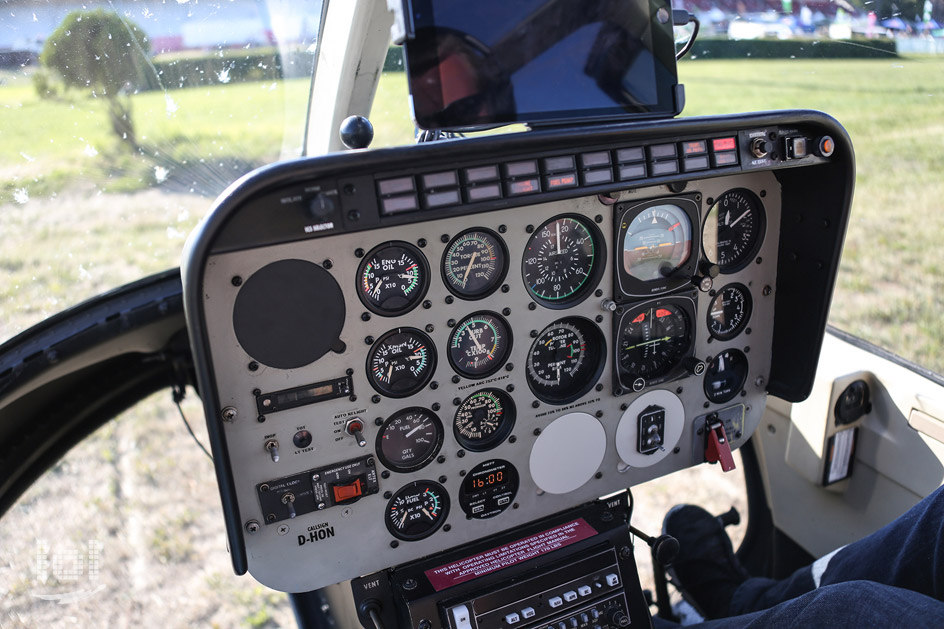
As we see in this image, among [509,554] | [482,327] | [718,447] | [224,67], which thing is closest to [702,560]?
[718,447]

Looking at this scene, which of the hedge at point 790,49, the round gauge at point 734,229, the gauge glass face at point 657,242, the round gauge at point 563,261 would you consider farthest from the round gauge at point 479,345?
the hedge at point 790,49

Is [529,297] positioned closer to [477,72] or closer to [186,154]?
[477,72]

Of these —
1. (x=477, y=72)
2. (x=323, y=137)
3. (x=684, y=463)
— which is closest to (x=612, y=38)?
(x=477, y=72)

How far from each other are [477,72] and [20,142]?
1217 millimetres

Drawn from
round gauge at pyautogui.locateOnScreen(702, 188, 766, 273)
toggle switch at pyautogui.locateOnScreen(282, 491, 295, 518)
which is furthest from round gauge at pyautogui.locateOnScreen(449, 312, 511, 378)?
round gauge at pyautogui.locateOnScreen(702, 188, 766, 273)

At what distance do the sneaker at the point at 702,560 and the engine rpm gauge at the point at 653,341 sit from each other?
72 centimetres

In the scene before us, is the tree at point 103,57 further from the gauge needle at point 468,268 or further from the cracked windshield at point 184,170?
the gauge needle at point 468,268

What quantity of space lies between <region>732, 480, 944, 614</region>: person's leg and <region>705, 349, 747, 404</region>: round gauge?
1.93ft

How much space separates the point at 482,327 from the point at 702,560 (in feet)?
4.58

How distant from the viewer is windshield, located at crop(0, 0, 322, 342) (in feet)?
5.93

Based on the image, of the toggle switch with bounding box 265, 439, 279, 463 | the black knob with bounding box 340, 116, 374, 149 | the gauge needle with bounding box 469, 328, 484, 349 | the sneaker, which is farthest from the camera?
the sneaker

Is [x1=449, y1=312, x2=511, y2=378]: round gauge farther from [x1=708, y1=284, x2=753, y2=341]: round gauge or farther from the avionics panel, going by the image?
[x1=708, y1=284, x2=753, y2=341]: round gauge

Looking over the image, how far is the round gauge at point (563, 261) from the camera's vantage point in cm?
196

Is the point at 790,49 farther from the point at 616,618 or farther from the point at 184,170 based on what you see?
the point at 184,170
